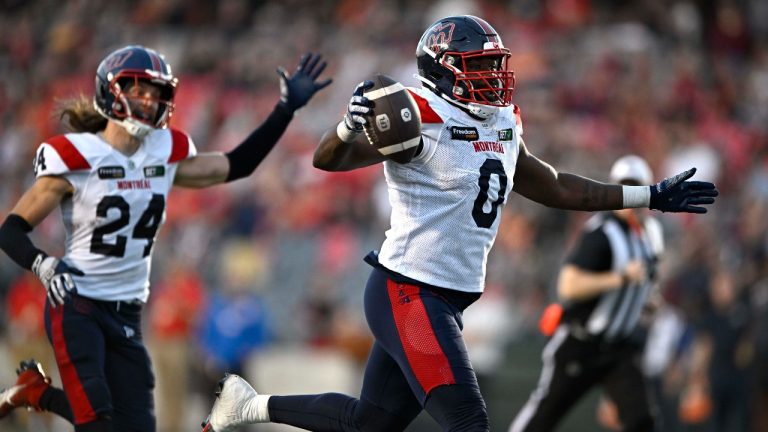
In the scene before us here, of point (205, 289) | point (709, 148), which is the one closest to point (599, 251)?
point (709, 148)

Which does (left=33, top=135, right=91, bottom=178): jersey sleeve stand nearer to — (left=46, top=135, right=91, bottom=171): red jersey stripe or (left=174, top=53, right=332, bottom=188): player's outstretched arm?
(left=46, top=135, right=91, bottom=171): red jersey stripe

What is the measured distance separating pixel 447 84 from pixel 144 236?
63.9 inches

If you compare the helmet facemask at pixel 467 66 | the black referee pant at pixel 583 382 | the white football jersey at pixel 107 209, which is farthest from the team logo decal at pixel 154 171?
the black referee pant at pixel 583 382

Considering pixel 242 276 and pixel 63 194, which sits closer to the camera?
pixel 63 194

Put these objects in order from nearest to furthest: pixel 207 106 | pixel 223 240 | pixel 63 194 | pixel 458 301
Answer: pixel 458 301
pixel 63 194
pixel 223 240
pixel 207 106

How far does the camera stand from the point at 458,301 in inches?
194

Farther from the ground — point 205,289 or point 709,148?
point 709,148

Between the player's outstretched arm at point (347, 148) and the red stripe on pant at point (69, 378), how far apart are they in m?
1.45

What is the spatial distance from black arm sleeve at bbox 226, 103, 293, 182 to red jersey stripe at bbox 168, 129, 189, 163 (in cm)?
25

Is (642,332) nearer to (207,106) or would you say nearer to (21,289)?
(21,289)

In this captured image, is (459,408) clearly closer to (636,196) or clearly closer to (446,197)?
(446,197)

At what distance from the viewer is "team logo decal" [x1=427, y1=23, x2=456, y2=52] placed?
498 centimetres

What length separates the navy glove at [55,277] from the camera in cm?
505

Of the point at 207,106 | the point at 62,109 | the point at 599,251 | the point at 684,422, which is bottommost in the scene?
the point at 684,422
